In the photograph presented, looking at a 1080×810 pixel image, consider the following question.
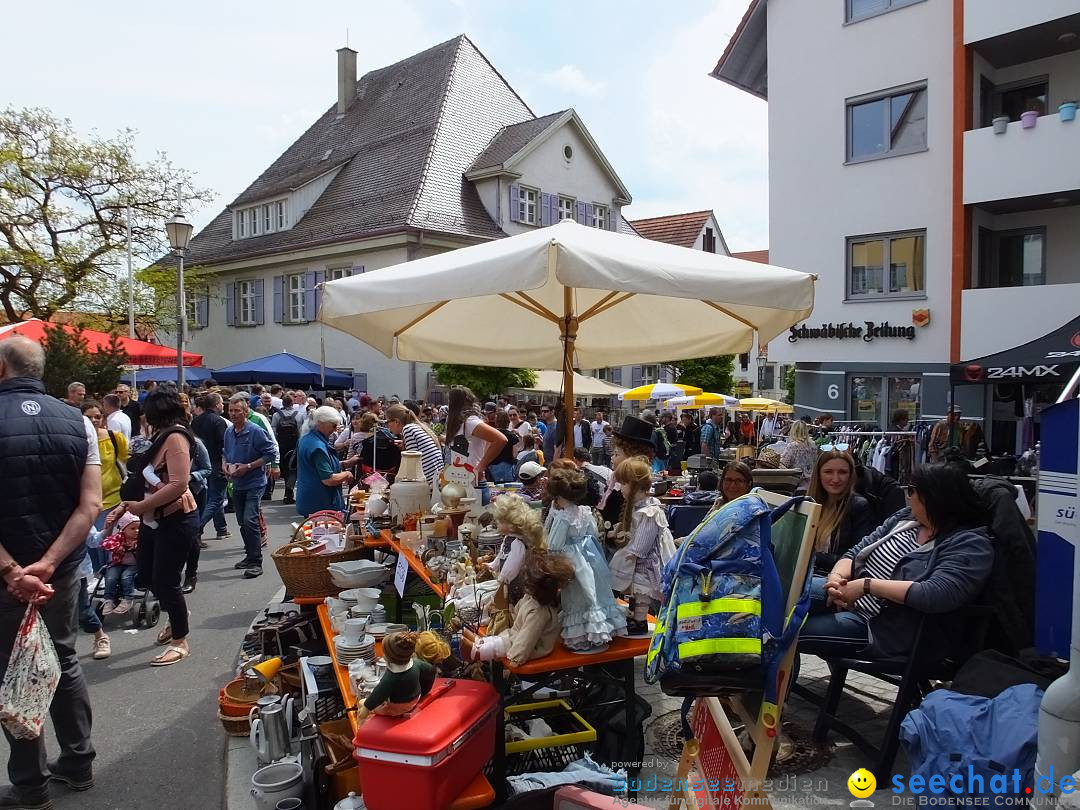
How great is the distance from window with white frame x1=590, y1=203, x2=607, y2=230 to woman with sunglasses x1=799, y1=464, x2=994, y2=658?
24702 millimetres

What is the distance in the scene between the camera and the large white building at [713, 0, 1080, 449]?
1304 cm

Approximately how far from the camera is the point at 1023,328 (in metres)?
12.9

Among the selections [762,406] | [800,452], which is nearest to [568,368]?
[800,452]

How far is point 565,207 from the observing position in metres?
26.6

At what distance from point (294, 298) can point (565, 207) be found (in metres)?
9.93

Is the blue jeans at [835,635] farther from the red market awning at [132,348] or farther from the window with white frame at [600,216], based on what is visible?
the window with white frame at [600,216]

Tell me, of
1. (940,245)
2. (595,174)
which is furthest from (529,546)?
(595,174)

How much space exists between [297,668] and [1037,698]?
379 centimetres

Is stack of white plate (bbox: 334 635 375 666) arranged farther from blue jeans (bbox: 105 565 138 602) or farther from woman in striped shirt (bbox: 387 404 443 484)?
blue jeans (bbox: 105 565 138 602)

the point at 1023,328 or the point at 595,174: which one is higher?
the point at 595,174

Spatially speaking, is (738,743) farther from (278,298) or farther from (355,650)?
(278,298)

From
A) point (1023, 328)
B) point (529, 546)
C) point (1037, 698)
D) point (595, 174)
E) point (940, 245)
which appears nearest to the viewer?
point (1037, 698)

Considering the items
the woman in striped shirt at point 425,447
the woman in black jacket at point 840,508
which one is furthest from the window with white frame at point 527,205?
the woman in black jacket at point 840,508

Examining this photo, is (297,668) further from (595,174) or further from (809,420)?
(595,174)
